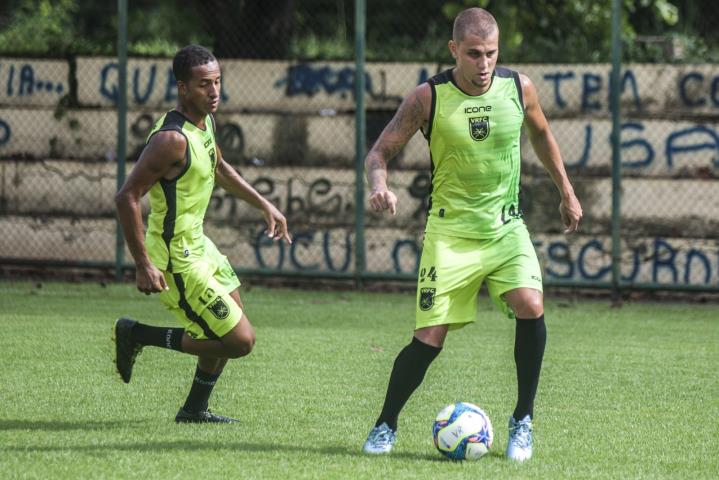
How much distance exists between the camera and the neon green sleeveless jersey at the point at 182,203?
6.46m

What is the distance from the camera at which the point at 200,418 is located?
6.62 m

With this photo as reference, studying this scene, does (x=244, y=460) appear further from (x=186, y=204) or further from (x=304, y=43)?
(x=304, y=43)

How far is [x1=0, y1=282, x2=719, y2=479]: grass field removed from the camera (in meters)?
5.57

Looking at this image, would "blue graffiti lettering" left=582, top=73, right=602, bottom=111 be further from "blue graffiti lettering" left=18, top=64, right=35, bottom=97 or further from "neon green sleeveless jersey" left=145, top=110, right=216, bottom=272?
"neon green sleeveless jersey" left=145, top=110, right=216, bottom=272

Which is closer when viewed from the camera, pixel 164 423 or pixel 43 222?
pixel 164 423

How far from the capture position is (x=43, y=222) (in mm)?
14094

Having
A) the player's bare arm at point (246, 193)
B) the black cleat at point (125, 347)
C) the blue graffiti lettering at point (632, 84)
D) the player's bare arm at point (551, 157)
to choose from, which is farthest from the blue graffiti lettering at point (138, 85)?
the player's bare arm at point (551, 157)

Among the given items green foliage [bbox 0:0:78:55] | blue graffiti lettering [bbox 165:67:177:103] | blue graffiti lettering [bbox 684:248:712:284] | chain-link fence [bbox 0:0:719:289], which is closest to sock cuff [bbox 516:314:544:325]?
chain-link fence [bbox 0:0:719:289]

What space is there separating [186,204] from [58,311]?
16.9 feet

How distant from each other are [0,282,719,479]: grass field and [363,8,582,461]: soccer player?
0.37m

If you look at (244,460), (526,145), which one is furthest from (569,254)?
(244,460)

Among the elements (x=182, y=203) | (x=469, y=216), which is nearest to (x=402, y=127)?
(x=469, y=216)

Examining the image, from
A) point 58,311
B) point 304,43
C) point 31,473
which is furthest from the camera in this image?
point 304,43

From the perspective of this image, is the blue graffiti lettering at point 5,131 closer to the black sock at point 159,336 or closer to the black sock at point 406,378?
the black sock at point 159,336
